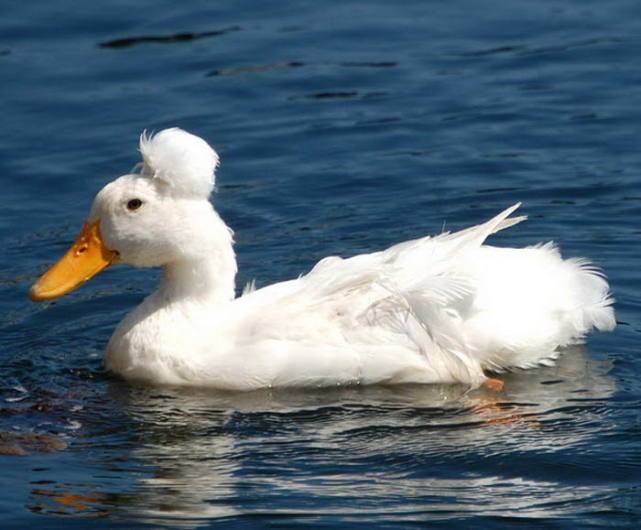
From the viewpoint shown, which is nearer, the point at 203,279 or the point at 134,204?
the point at 134,204

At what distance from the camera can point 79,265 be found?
8.48 metres

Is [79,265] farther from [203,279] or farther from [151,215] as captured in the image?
[203,279]

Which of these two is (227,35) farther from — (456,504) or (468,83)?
(456,504)

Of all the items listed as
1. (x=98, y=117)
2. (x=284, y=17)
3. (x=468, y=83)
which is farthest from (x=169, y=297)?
(x=284, y=17)

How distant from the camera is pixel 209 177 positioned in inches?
323

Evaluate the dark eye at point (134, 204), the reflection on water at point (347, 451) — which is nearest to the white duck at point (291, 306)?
the dark eye at point (134, 204)

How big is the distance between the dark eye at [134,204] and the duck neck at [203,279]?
40 centimetres

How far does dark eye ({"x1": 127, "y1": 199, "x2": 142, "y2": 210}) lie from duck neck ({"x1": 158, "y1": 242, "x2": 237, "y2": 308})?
0.40 m

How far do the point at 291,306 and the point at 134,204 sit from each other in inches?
40.4

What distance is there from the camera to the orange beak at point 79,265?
8.45 m

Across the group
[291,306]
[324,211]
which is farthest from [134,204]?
[324,211]

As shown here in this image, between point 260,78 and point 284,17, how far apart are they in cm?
139

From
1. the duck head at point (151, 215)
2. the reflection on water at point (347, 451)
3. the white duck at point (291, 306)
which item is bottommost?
the reflection on water at point (347, 451)

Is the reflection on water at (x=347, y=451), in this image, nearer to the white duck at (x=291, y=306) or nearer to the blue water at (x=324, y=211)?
the blue water at (x=324, y=211)
